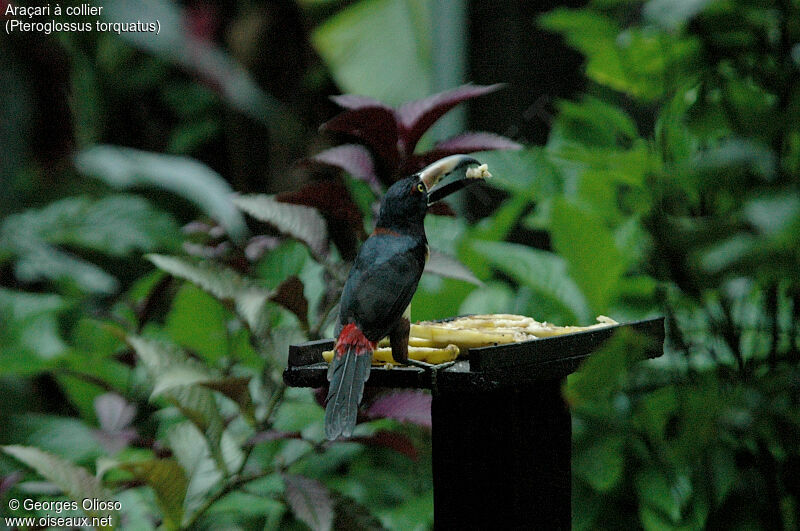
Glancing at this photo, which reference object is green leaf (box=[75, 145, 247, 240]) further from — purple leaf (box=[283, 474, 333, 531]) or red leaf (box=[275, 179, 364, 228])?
purple leaf (box=[283, 474, 333, 531])

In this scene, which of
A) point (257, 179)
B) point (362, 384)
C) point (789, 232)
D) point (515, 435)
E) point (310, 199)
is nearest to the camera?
point (789, 232)

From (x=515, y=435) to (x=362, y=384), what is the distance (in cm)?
25

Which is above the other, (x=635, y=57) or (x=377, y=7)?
(x=377, y=7)

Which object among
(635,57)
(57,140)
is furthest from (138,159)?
(635,57)

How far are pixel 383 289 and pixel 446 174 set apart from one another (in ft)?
0.64

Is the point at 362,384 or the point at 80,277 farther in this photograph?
the point at 80,277

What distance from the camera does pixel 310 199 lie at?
1.46 metres

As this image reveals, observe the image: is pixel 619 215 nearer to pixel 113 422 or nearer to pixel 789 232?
pixel 113 422

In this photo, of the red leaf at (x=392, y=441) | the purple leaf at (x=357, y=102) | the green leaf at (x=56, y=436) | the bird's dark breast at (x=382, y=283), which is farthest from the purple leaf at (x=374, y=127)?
the green leaf at (x=56, y=436)

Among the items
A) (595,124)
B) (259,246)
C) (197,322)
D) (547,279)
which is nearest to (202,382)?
(259,246)

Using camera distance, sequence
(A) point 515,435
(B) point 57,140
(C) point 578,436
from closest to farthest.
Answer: (A) point 515,435 < (C) point 578,436 < (B) point 57,140

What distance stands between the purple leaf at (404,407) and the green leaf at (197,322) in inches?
29.4

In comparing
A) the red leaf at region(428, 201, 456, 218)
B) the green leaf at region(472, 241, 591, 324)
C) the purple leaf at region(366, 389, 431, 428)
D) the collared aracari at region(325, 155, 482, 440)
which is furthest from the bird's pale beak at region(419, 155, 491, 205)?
the green leaf at region(472, 241, 591, 324)

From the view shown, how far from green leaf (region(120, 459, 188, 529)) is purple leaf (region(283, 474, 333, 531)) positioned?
19 cm
